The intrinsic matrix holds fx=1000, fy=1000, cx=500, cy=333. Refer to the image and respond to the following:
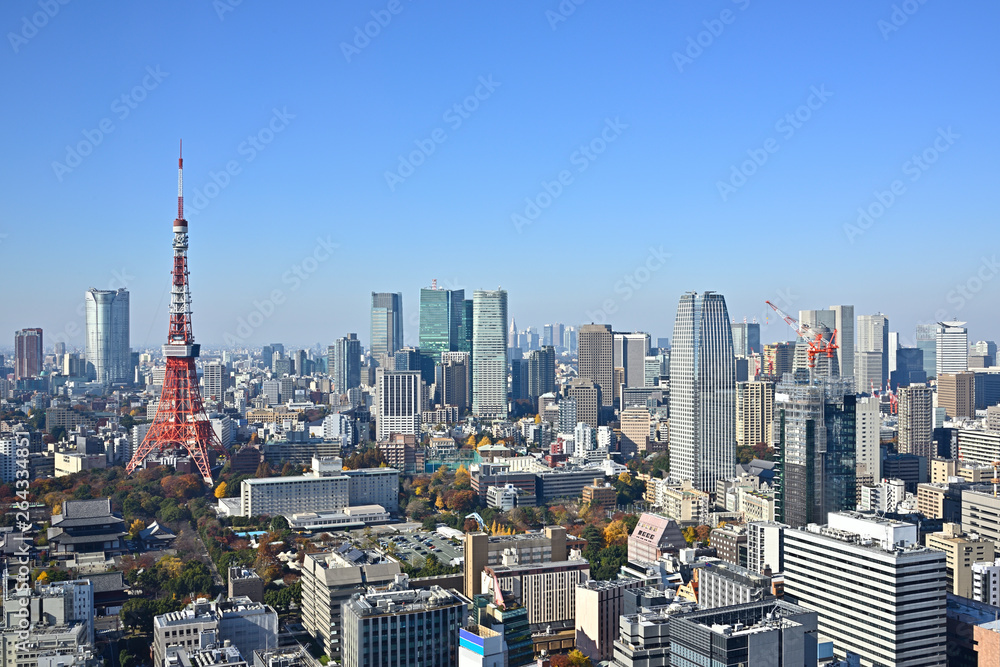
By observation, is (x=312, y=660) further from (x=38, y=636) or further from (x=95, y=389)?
(x=95, y=389)

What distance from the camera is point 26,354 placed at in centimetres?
3878

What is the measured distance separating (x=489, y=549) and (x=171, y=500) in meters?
9.40

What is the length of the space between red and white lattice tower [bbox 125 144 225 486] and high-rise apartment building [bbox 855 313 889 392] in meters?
27.2

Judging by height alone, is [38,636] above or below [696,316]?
below

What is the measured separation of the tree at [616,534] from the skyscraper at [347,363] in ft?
98.3

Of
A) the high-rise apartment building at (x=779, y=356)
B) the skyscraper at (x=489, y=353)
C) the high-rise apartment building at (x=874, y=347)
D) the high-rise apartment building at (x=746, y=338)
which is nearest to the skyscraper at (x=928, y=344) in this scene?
the high-rise apartment building at (x=874, y=347)

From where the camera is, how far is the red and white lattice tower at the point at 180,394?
2114cm

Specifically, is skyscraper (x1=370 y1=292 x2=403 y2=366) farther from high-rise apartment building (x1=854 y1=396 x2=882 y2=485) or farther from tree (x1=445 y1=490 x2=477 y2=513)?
high-rise apartment building (x1=854 y1=396 x2=882 y2=485)

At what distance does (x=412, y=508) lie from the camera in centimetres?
2169

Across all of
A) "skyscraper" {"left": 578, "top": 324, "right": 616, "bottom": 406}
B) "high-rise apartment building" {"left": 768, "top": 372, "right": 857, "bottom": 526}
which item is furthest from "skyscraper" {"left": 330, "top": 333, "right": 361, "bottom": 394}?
"high-rise apartment building" {"left": 768, "top": 372, "right": 857, "bottom": 526}

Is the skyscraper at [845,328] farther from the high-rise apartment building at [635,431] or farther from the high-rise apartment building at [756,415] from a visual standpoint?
the high-rise apartment building at [635,431]

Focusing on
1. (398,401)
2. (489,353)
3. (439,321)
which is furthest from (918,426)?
(439,321)

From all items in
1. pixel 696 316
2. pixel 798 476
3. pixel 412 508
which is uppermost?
pixel 696 316

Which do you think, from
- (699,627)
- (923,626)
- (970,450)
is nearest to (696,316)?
(970,450)
